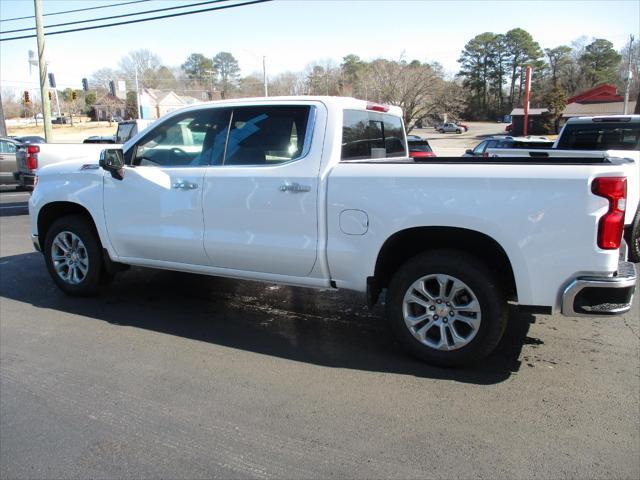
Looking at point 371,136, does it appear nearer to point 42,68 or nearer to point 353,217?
point 353,217

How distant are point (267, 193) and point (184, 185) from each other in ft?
2.97

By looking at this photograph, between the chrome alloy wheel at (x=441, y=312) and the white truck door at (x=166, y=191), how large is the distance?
196 centimetres

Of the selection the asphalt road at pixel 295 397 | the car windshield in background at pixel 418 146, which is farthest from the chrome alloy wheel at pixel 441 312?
the car windshield in background at pixel 418 146

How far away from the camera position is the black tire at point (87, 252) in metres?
5.42

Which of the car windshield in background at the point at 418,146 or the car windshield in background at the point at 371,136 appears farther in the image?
the car windshield in background at the point at 418,146

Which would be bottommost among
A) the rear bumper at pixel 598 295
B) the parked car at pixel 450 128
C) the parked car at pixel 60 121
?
the rear bumper at pixel 598 295

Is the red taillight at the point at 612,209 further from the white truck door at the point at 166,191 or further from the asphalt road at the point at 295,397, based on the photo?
the white truck door at the point at 166,191

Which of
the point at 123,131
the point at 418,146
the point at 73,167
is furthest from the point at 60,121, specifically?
the point at 73,167

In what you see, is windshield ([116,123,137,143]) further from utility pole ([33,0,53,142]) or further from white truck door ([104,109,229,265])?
white truck door ([104,109,229,265])

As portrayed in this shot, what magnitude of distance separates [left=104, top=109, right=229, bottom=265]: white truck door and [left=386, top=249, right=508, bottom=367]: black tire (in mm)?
1852

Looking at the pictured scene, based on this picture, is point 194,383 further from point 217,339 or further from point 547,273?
point 547,273

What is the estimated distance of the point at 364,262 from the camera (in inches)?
157

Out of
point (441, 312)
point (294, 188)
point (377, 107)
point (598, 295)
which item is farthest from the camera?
point (377, 107)

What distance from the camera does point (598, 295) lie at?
11.1ft
